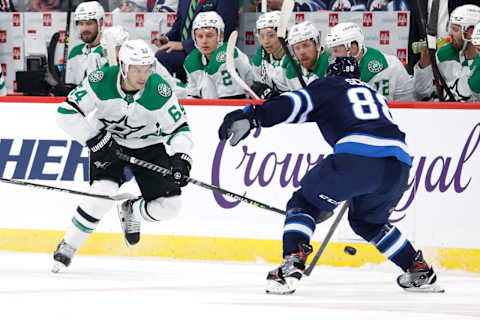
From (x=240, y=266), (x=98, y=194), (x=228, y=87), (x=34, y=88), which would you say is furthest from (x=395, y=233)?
(x=34, y=88)

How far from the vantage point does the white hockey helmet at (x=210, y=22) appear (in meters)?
6.59

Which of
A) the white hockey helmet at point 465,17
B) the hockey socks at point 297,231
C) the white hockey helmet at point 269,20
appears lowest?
the hockey socks at point 297,231

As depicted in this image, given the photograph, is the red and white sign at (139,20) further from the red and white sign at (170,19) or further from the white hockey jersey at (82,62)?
the white hockey jersey at (82,62)

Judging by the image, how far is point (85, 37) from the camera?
7.11 m

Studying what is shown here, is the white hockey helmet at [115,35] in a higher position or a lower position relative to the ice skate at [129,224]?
higher

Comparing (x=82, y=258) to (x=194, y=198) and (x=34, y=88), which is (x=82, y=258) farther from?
(x=34, y=88)

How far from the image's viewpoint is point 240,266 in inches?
228

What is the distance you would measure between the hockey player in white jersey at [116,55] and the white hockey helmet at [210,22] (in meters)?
0.36

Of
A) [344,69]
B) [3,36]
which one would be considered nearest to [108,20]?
[3,36]

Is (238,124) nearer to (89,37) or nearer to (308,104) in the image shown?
(308,104)

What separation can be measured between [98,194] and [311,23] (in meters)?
1.84

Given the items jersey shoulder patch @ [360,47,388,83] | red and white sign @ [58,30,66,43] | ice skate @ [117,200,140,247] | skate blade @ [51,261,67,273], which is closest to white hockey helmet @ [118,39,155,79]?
ice skate @ [117,200,140,247]

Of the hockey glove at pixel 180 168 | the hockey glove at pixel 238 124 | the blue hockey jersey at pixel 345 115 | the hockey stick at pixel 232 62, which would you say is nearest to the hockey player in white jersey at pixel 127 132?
the hockey glove at pixel 180 168

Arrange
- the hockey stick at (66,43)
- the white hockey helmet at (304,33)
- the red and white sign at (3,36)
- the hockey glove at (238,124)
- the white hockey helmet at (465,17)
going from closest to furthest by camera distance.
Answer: the hockey glove at (238,124) < the white hockey helmet at (465,17) < the white hockey helmet at (304,33) < the hockey stick at (66,43) < the red and white sign at (3,36)
